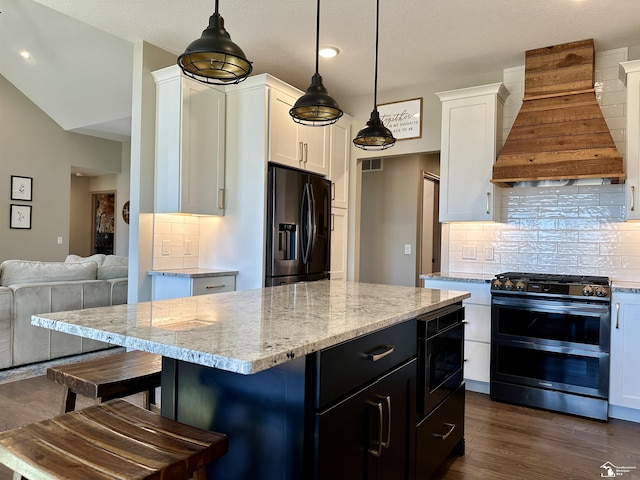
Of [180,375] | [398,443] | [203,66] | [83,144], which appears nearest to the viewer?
[180,375]

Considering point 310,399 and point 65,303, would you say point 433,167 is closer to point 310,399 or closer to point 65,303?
point 65,303

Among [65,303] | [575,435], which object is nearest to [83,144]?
[65,303]

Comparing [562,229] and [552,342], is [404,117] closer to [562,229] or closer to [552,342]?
[562,229]

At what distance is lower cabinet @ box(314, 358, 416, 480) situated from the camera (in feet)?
4.25

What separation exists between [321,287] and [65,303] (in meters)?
2.73

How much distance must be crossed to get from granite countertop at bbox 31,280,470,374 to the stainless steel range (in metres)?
1.31

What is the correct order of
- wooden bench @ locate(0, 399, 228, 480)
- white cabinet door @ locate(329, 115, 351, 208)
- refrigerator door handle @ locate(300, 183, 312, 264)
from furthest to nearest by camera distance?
white cabinet door @ locate(329, 115, 351, 208)
refrigerator door handle @ locate(300, 183, 312, 264)
wooden bench @ locate(0, 399, 228, 480)

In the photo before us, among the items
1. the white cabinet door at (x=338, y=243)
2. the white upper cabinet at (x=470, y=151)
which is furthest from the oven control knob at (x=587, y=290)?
the white cabinet door at (x=338, y=243)

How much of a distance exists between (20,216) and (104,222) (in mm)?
2134

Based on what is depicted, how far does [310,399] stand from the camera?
126 cm

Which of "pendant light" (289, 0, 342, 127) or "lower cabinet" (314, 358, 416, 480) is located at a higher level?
"pendant light" (289, 0, 342, 127)

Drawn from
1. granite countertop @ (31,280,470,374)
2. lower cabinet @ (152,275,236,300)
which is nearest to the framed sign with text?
lower cabinet @ (152,275,236,300)

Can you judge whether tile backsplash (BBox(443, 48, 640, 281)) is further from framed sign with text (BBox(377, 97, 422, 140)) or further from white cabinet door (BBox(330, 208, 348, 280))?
white cabinet door (BBox(330, 208, 348, 280))

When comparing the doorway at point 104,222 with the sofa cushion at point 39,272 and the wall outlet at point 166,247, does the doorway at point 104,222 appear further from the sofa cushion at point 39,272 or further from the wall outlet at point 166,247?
the wall outlet at point 166,247
